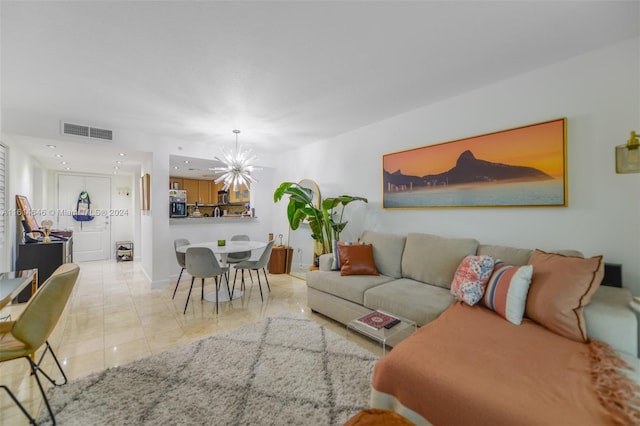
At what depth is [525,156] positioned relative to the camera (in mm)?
2545

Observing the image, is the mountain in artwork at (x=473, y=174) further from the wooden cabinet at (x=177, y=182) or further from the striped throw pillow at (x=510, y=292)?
the wooden cabinet at (x=177, y=182)

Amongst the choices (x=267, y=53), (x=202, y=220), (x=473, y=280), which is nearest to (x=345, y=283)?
(x=473, y=280)

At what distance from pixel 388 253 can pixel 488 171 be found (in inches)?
54.7

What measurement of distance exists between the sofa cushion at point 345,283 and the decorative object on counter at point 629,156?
2.07 m

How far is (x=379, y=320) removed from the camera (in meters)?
2.21

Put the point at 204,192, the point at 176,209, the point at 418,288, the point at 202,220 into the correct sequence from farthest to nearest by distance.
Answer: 1. the point at 204,192
2. the point at 176,209
3. the point at 202,220
4. the point at 418,288

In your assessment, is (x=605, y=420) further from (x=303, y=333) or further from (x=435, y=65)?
(x=435, y=65)

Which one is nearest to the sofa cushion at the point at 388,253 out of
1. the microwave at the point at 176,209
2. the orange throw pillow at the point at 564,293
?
the orange throw pillow at the point at 564,293

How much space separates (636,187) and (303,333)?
3.03m

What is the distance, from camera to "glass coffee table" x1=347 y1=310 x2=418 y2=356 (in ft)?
6.77

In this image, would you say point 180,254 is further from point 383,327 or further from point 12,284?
point 383,327

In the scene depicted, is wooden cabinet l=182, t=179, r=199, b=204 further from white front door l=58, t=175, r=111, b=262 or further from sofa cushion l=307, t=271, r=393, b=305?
sofa cushion l=307, t=271, r=393, b=305

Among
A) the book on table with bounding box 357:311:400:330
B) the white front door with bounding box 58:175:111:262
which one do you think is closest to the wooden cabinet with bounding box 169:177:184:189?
the white front door with bounding box 58:175:111:262

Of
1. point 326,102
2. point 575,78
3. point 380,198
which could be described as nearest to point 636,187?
point 575,78
